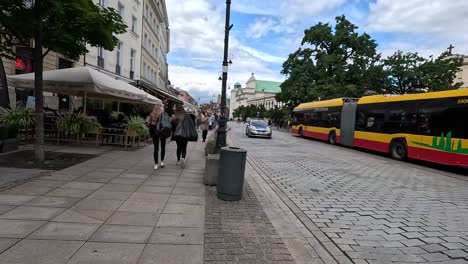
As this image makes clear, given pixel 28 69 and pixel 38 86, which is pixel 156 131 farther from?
pixel 28 69

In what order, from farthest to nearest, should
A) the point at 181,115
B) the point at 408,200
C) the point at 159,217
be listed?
the point at 181,115 → the point at 408,200 → the point at 159,217

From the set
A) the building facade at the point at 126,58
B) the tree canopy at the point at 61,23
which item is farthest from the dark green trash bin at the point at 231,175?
the building facade at the point at 126,58

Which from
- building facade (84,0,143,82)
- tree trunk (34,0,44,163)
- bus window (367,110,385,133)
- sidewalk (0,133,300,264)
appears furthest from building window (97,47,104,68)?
sidewalk (0,133,300,264)

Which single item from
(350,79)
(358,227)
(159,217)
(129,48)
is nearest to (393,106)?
(358,227)

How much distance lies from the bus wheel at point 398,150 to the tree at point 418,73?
21.7 meters

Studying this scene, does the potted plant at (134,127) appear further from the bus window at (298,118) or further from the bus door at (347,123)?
the bus window at (298,118)

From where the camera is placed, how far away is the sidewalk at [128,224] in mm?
3678

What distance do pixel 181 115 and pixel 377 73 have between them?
33010mm

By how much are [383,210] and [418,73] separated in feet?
108

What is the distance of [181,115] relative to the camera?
30.4ft

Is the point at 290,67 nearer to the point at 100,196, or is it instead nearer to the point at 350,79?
the point at 350,79

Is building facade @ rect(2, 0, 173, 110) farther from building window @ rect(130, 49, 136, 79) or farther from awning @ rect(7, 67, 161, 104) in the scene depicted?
awning @ rect(7, 67, 161, 104)

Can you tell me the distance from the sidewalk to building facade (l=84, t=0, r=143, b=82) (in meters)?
16.7

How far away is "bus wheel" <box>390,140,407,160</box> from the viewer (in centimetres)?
1560
